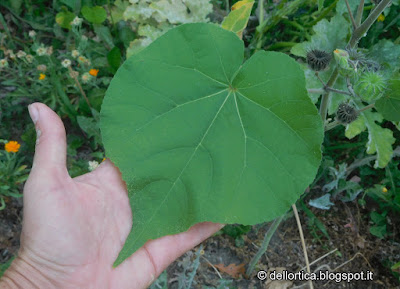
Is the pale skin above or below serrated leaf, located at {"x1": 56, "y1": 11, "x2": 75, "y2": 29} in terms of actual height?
below

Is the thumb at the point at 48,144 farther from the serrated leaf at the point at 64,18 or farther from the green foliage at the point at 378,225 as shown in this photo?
the green foliage at the point at 378,225

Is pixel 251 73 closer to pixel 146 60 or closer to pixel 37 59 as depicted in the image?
pixel 146 60

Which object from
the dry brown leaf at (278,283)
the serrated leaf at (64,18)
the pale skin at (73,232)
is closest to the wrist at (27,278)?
the pale skin at (73,232)

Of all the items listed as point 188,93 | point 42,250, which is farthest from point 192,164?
point 42,250

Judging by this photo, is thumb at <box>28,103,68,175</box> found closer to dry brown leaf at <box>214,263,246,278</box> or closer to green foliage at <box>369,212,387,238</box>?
dry brown leaf at <box>214,263,246,278</box>

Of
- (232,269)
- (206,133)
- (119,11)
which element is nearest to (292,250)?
(232,269)

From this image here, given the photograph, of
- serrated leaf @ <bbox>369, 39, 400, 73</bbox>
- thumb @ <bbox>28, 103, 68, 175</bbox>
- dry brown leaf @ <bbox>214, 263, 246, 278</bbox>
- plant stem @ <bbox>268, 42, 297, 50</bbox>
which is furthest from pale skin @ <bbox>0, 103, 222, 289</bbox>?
plant stem @ <bbox>268, 42, 297, 50</bbox>

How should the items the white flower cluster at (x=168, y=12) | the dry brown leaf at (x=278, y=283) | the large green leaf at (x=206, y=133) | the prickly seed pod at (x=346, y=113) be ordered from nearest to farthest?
1. the large green leaf at (x=206, y=133)
2. the prickly seed pod at (x=346, y=113)
3. the dry brown leaf at (x=278, y=283)
4. the white flower cluster at (x=168, y=12)
